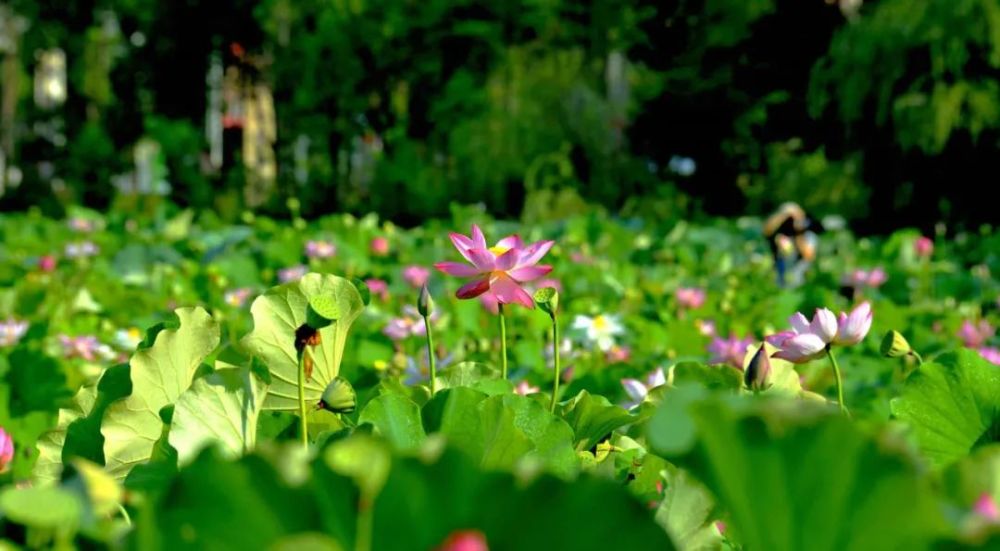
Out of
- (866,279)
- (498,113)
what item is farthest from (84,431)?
(498,113)

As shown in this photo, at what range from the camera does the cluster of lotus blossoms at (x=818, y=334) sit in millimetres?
1090

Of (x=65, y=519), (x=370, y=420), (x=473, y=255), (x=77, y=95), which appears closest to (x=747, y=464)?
(x=65, y=519)

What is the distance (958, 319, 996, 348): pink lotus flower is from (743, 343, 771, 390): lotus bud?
2.29m

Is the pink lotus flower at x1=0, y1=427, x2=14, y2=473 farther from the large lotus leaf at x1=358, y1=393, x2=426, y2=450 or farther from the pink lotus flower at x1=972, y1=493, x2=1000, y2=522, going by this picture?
the pink lotus flower at x1=972, y1=493, x2=1000, y2=522

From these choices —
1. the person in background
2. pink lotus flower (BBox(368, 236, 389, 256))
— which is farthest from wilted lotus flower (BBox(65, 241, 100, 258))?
the person in background

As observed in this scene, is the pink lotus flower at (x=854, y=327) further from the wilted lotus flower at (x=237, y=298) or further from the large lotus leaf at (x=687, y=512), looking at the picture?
the wilted lotus flower at (x=237, y=298)

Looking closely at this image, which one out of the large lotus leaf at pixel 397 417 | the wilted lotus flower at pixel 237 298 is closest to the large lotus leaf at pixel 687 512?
the large lotus leaf at pixel 397 417

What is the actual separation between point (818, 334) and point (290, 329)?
441 millimetres

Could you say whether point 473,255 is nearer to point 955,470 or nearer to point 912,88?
point 955,470

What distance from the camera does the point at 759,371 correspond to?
102 centimetres

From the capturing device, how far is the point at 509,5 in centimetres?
1400

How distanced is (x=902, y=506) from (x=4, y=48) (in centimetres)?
2208

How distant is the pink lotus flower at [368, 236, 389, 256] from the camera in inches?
197

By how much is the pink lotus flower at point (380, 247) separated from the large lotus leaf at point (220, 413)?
4066 mm
